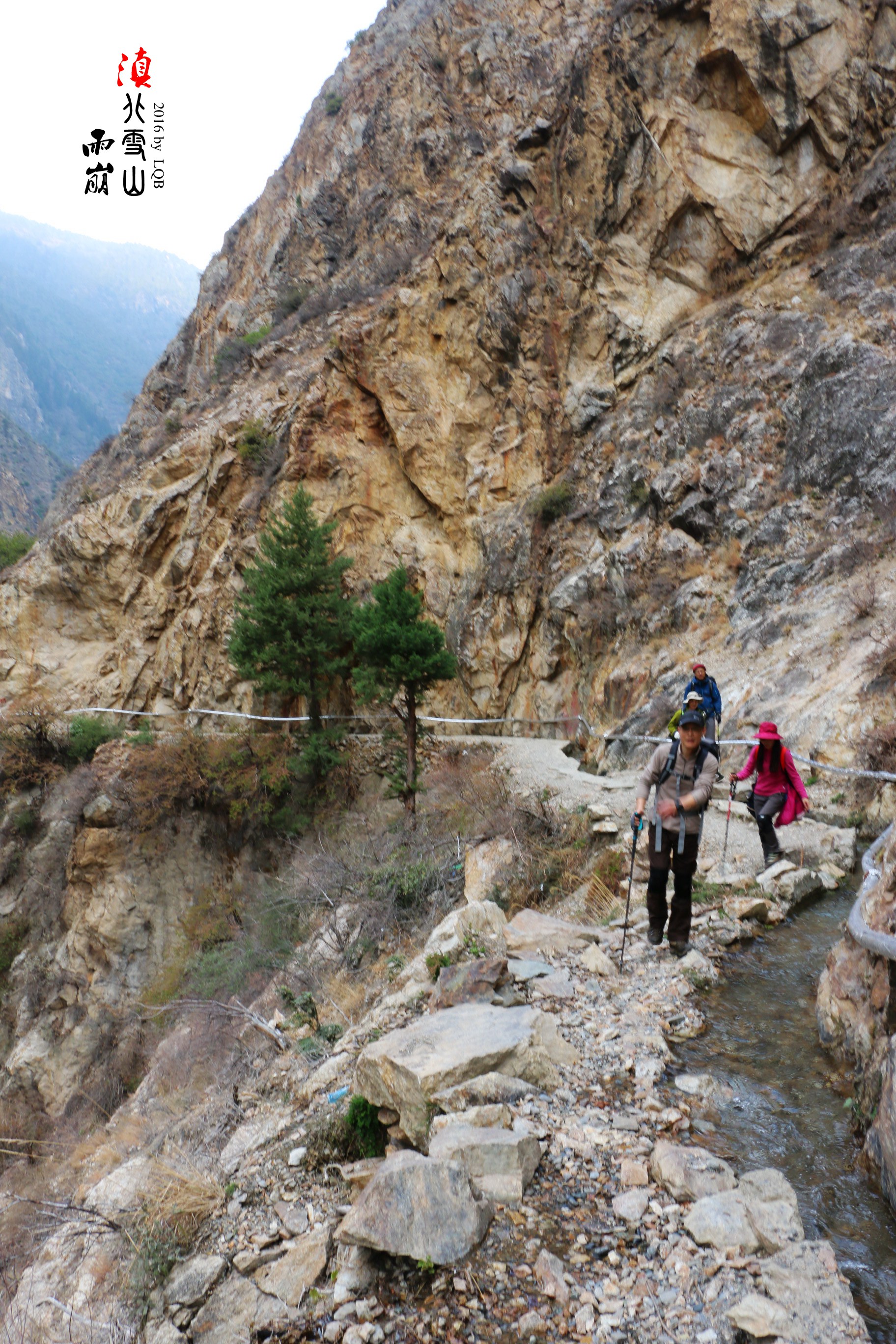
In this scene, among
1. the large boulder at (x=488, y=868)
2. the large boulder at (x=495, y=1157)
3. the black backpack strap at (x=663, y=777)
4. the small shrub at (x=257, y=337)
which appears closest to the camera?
the large boulder at (x=495, y=1157)

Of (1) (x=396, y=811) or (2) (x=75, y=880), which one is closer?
(1) (x=396, y=811)

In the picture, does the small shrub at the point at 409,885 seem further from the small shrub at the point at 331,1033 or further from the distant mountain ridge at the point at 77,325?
the distant mountain ridge at the point at 77,325

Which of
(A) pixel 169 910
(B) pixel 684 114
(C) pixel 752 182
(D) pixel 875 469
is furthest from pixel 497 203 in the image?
(A) pixel 169 910

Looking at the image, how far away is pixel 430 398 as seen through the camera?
68.1ft

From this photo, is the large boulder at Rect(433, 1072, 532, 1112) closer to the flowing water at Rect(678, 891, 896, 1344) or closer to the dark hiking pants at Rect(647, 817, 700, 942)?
the flowing water at Rect(678, 891, 896, 1344)

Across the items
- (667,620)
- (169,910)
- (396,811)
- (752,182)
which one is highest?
(752,182)

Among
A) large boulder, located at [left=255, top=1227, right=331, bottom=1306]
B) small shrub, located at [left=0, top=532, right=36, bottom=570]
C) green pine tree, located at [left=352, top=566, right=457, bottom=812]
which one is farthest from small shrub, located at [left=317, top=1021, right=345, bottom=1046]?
small shrub, located at [left=0, top=532, right=36, bottom=570]

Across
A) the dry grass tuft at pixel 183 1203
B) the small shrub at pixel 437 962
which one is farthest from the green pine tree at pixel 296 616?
the dry grass tuft at pixel 183 1203

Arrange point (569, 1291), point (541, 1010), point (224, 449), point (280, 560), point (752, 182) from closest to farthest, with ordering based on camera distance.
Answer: point (569, 1291) < point (541, 1010) < point (280, 560) < point (752, 182) < point (224, 449)

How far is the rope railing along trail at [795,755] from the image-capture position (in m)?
5.28

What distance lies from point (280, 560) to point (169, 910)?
985 cm

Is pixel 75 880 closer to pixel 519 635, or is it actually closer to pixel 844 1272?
pixel 519 635

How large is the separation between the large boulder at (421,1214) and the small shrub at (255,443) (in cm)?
2155

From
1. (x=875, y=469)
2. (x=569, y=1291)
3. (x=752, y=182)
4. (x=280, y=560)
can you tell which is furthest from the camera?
(x=752, y=182)
